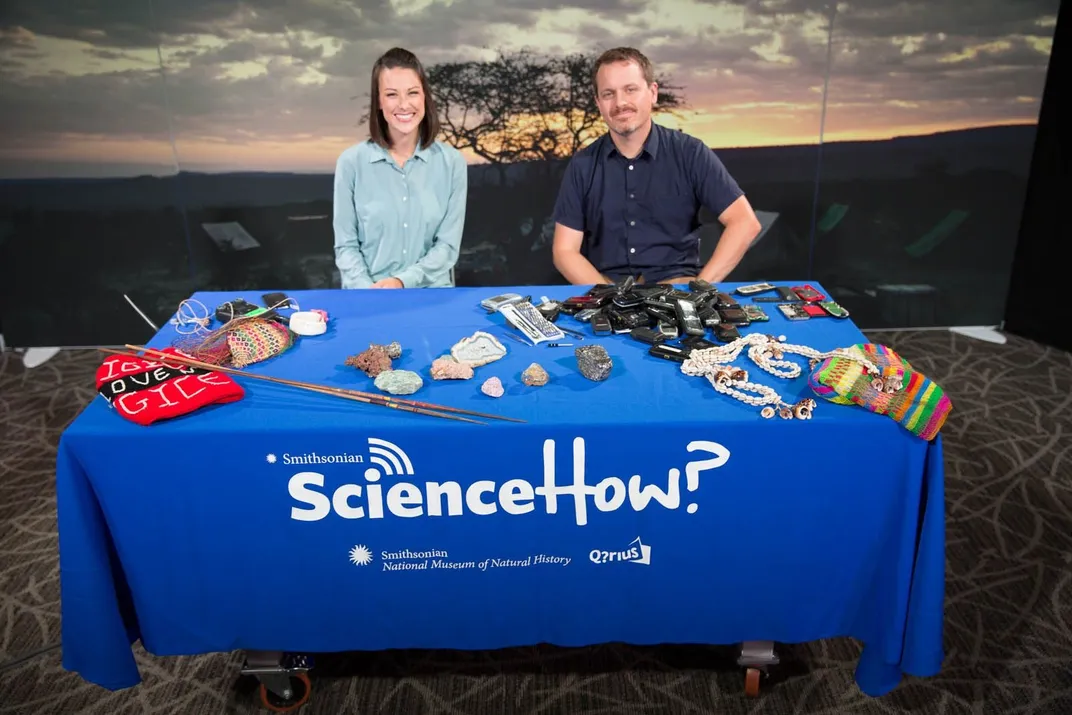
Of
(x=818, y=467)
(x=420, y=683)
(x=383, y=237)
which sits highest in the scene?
(x=383, y=237)

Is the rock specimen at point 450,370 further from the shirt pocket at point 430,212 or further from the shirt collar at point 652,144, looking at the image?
the shirt collar at point 652,144

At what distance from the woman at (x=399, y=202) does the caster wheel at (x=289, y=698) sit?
4.01 feet

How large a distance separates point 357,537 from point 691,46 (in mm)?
2967

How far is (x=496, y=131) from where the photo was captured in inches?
152

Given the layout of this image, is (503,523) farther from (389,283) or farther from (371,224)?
(371,224)

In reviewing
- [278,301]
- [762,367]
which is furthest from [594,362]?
[278,301]

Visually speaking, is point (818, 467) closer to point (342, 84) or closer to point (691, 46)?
point (691, 46)

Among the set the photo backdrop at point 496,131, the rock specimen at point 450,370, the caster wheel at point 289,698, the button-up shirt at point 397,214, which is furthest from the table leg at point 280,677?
the photo backdrop at point 496,131

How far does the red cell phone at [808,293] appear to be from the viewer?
2090mm

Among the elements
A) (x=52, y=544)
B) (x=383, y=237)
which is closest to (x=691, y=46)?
(x=383, y=237)

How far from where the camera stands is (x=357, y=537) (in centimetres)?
158

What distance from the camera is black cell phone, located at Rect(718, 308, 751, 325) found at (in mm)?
1933

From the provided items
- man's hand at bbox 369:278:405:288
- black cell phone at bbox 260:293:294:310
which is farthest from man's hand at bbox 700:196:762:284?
black cell phone at bbox 260:293:294:310

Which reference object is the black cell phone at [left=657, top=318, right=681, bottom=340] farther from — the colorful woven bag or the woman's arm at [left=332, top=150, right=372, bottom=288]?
the woman's arm at [left=332, top=150, right=372, bottom=288]
